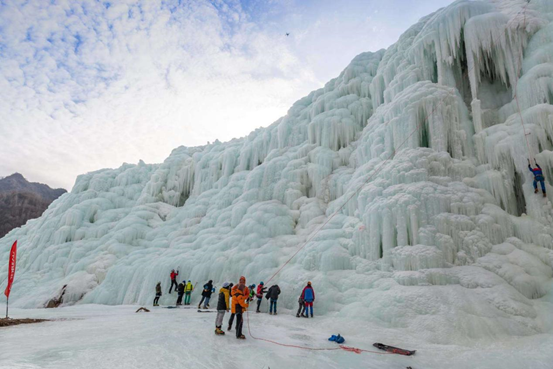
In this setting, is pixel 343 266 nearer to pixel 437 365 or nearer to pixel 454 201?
pixel 454 201

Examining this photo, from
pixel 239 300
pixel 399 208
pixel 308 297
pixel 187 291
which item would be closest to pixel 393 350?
pixel 239 300

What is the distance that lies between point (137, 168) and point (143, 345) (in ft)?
90.5

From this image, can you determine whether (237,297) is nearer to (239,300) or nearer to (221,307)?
(239,300)

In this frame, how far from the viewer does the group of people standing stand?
6547mm

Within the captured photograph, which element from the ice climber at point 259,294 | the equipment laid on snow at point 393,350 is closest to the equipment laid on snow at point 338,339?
the equipment laid on snow at point 393,350

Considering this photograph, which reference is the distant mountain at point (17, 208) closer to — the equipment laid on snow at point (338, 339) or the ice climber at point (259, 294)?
the ice climber at point (259, 294)

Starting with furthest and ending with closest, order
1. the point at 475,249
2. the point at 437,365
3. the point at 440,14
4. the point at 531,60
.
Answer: the point at 440,14, the point at 531,60, the point at 475,249, the point at 437,365

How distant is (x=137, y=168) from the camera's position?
30297 mm

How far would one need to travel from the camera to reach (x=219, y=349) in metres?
5.57

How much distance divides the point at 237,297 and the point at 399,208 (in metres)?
6.63

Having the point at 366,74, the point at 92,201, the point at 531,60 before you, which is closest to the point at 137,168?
the point at 92,201

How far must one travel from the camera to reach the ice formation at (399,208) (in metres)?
9.05

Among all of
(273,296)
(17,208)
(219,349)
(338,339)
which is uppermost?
(17,208)

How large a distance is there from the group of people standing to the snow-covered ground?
0.45 m
